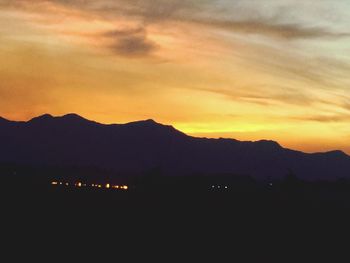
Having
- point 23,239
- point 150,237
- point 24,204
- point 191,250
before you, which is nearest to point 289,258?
Result: point 191,250

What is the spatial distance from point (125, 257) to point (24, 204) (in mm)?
23954

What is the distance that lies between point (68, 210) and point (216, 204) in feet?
78.1

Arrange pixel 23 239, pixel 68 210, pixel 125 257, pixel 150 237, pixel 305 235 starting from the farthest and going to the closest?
pixel 68 210, pixel 305 235, pixel 150 237, pixel 23 239, pixel 125 257

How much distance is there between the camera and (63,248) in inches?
1346

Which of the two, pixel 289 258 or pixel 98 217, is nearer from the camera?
pixel 289 258

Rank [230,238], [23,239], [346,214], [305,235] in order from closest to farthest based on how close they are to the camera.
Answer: [23,239] < [230,238] < [305,235] < [346,214]

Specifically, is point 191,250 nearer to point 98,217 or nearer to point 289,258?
point 289,258

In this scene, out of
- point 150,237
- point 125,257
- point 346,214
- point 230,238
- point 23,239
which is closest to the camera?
point 125,257

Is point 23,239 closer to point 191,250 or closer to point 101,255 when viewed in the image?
point 101,255

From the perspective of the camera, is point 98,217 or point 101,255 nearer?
point 101,255

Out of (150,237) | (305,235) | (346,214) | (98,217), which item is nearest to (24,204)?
(98,217)

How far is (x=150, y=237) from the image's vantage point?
41.0 m

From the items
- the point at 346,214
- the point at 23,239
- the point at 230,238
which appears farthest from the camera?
the point at 346,214

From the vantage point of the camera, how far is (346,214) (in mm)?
68562
